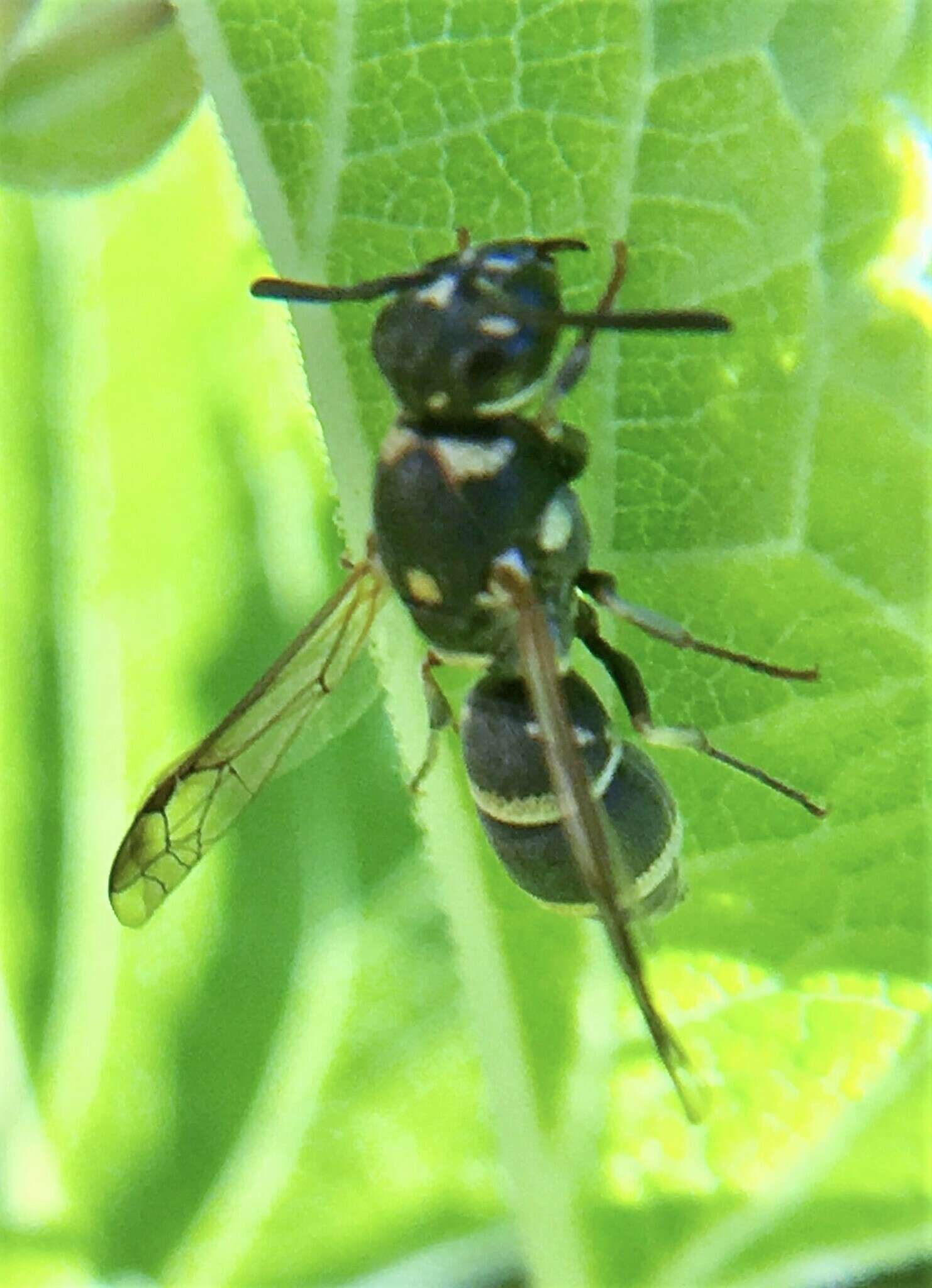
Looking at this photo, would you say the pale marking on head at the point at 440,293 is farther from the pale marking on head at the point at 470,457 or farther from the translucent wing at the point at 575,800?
the translucent wing at the point at 575,800

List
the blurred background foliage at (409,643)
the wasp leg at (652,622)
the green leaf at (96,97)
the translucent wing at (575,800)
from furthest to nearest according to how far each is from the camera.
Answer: the green leaf at (96,97) → the wasp leg at (652,622) → the blurred background foliage at (409,643) → the translucent wing at (575,800)

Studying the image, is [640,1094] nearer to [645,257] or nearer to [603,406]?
[603,406]

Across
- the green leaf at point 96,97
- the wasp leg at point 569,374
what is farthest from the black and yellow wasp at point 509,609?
the green leaf at point 96,97

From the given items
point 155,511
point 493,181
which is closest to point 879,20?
point 493,181

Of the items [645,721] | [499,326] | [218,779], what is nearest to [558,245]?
[499,326]

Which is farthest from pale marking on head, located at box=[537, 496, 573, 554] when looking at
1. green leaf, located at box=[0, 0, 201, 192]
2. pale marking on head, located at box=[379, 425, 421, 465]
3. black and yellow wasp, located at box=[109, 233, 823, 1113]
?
green leaf, located at box=[0, 0, 201, 192]
